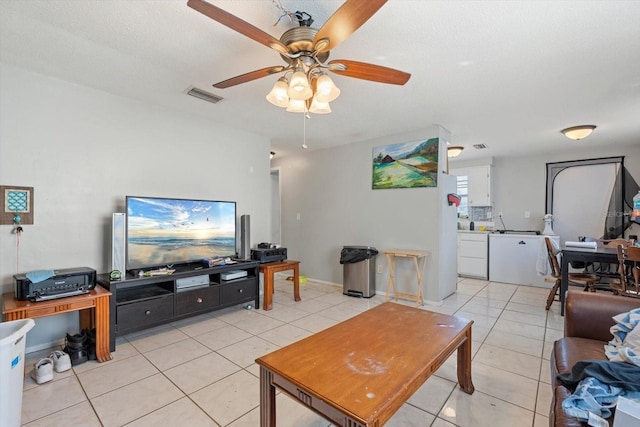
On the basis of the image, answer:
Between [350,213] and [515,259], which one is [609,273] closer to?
[515,259]

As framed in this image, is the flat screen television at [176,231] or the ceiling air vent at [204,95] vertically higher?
the ceiling air vent at [204,95]

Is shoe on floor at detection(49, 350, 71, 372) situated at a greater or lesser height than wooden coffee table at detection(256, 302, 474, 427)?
lesser

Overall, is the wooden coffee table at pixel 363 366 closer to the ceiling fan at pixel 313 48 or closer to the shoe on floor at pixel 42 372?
the ceiling fan at pixel 313 48

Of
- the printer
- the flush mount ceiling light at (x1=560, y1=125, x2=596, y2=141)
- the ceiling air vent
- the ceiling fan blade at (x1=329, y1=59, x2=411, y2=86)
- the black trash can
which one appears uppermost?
the ceiling air vent

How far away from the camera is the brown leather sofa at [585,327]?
1502mm

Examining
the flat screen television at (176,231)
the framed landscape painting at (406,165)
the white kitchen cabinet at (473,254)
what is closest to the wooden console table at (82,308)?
the flat screen television at (176,231)

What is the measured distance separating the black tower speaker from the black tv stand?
21cm

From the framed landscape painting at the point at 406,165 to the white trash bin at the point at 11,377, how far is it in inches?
152

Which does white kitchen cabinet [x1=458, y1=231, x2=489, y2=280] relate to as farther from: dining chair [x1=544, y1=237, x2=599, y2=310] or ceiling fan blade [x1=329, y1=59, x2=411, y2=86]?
ceiling fan blade [x1=329, y1=59, x2=411, y2=86]

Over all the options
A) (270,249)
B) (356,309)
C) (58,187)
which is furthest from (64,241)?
(356,309)

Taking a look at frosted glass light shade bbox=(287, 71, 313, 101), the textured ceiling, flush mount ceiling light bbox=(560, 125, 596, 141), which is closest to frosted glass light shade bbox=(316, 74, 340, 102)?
frosted glass light shade bbox=(287, 71, 313, 101)

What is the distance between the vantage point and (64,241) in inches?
99.6

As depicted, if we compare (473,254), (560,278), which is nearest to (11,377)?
(560,278)

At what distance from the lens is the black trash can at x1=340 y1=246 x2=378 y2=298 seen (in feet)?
13.4
